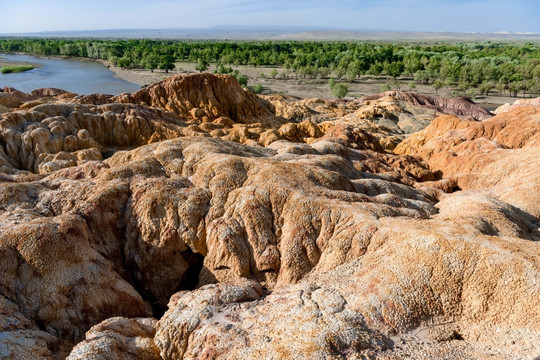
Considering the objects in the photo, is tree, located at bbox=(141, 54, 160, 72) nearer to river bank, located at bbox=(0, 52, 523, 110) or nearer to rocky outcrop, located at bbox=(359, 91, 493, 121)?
river bank, located at bbox=(0, 52, 523, 110)

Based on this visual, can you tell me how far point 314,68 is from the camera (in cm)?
16512

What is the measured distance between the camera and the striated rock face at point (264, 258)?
1459 centimetres

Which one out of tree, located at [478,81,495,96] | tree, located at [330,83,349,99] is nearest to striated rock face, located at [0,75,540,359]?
tree, located at [330,83,349,99]

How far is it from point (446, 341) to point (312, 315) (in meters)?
5.40

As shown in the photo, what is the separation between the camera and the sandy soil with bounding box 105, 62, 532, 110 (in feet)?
427

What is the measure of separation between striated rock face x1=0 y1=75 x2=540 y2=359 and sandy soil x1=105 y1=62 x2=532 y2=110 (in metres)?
102

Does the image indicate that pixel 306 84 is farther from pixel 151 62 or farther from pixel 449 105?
pixel 151 62

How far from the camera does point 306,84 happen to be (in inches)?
6058

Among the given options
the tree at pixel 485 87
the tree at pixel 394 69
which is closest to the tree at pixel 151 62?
the tree at pixel 394 69

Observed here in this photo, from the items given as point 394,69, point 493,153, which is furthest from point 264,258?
point 394,69

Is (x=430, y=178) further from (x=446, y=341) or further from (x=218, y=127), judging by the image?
(x=218, y=127)

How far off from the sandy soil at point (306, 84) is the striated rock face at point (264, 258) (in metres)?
102

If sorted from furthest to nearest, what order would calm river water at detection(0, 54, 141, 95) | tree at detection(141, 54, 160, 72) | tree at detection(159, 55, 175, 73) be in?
1. tree at detection(141, 54, 160, 72)
2. tree at detection(159, 55, 175, 73)
3. calm river water at detection(0, 54, 141, 95)

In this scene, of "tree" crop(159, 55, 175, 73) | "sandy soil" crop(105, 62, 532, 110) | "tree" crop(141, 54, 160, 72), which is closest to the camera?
"sandy soil" crop(105, 62, 532, 110)
